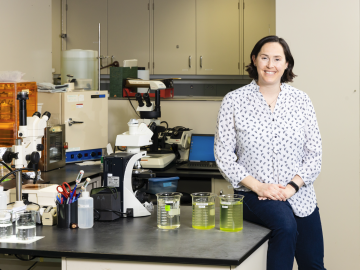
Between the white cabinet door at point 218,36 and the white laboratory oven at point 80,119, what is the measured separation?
2297mm

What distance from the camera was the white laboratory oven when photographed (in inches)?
121

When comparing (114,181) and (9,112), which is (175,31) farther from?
(114,181)

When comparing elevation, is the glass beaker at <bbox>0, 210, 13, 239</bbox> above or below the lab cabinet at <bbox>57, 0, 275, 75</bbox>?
below

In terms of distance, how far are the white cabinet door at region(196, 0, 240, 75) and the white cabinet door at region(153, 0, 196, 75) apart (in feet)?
0.33

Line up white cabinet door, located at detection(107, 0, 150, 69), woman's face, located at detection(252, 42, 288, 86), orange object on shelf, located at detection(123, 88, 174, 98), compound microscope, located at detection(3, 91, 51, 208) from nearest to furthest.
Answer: compound microscope, located at detection(3, 91, 51, 208)
woman's face, located at detection(252, 42, 288, 86)
orange object on shelf, located at detection(123, 88, 174, 98)
white cabinet door, located at detection(107, 0, 150, 69)

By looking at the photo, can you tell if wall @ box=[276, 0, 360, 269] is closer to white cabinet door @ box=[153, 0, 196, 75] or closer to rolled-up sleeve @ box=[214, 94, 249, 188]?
rolled-up sleeve @ box=[214, 94, 249, 188]

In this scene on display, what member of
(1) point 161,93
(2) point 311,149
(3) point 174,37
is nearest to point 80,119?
(1) point 161,93

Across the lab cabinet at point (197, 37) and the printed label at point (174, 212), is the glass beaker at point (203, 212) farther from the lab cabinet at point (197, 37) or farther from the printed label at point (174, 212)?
the lab cabinet at point (197, 37)

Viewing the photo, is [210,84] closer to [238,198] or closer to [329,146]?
[329,146]

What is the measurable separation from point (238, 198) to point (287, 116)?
462 mm

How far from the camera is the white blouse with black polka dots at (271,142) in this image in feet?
6.08

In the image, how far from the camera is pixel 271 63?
6.25 feet

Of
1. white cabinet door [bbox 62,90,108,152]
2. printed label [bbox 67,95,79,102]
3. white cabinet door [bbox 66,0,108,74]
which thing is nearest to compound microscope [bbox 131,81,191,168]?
white cabinet door [bbox 62,90,108,152]

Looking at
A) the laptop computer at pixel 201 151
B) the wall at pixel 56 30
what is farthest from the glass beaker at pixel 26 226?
the wall at pixel 56 30
